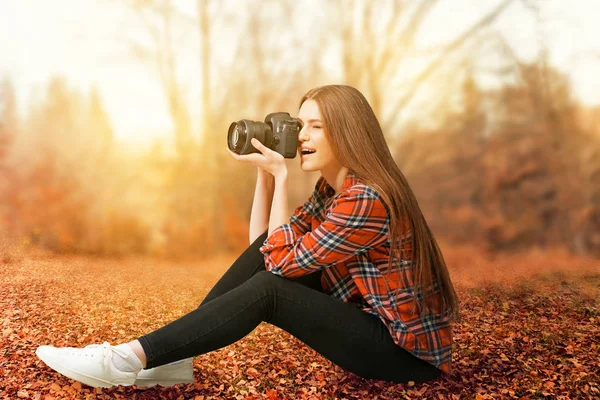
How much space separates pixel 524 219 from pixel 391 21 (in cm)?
170

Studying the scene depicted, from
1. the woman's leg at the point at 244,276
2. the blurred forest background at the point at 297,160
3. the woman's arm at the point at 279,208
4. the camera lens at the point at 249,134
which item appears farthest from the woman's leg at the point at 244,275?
the blurred forest background at the point at 297,160

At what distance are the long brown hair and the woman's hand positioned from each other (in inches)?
6.4

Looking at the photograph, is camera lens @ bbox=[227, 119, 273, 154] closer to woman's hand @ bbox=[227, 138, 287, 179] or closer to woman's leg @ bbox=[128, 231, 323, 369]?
woman's hand @ bbox=[227, 138, 287, 179]

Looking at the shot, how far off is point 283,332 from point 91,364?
1.21 metres

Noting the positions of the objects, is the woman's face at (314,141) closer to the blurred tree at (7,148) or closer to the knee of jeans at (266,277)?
the knee of jeans at (266,277)

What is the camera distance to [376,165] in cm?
153

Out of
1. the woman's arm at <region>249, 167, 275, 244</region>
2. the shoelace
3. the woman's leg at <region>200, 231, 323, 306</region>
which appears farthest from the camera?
the woman's arm at <region>249, 167, 275, 244</region>

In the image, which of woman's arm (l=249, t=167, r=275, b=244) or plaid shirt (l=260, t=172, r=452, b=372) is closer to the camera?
plaid shirt (l=260, t=172, r=452, b=372)

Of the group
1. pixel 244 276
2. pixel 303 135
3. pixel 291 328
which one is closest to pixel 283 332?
pixel 244 276

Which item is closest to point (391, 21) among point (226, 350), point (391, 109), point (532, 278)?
point (391, 109)

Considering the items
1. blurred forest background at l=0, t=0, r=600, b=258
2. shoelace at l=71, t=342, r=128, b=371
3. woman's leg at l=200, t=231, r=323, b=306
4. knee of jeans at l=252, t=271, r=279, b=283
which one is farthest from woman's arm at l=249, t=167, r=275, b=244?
blurred forest background at l=0, t=0, r=600, b=258

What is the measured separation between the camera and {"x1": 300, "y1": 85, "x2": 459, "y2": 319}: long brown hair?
1.52m

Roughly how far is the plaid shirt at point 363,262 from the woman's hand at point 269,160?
16cm

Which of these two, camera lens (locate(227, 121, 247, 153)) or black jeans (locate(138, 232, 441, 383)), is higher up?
camera lens (locate(227, 121, 247, 153))
